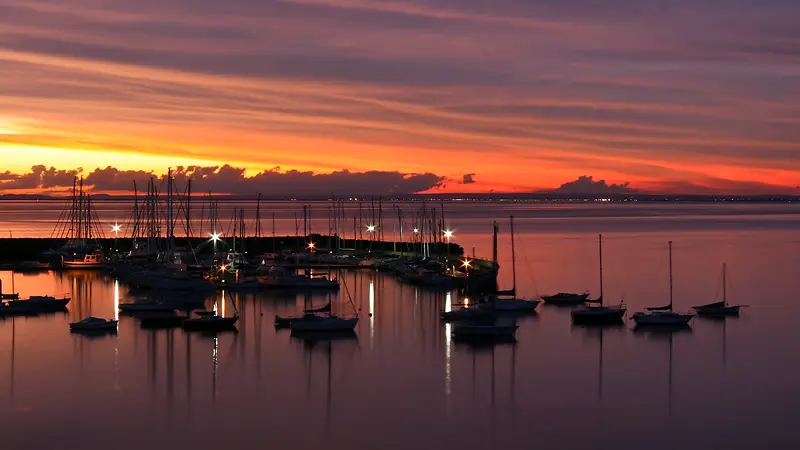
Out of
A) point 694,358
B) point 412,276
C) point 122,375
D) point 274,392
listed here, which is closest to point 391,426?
point 274,392

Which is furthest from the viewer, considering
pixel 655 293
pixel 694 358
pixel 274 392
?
pixel 655 293

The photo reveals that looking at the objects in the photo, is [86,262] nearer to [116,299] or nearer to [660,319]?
[116,299]

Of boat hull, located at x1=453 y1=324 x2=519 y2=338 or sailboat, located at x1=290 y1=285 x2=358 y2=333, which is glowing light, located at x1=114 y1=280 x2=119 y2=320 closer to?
sailboat, located at x1=290 y1=285 x2=358 y2=333

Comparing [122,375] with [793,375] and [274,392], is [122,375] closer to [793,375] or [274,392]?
[274,392]

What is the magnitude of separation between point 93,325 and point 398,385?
12138 mm

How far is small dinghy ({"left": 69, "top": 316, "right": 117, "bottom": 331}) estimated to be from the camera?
31.0 m

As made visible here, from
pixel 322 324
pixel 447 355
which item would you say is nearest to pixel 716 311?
pixel 447 355

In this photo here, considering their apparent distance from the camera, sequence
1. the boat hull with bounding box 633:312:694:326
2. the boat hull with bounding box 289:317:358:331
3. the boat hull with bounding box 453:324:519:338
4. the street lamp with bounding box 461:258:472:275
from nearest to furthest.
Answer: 1. the boat hull with bounding box 453:324:519:338
2. the boat hull with bounding box 289:317:358:331
3. the boat hull with bounding box 633:312:694:326
4. the street lamp with bounding box 461:258:472:275

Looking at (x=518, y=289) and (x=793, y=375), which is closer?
(x=793, y=375)

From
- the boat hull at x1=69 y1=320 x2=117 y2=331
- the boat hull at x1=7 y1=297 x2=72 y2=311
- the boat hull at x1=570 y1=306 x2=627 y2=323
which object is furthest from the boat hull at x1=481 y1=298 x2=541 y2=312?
the boat hull at x1=7 y1=297 x2=72 y2=311

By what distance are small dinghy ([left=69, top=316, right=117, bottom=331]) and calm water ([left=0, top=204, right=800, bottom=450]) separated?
63 cm

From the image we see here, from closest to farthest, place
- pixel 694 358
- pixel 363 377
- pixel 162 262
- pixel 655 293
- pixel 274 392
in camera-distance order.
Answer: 1. pixel 274 392
2. pixel 363 377
3. pixel 694 358
4. pixel 655 293
5. pixel 162 262

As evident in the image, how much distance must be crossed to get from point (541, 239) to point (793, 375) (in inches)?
2747

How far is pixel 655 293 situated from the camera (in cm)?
4362
